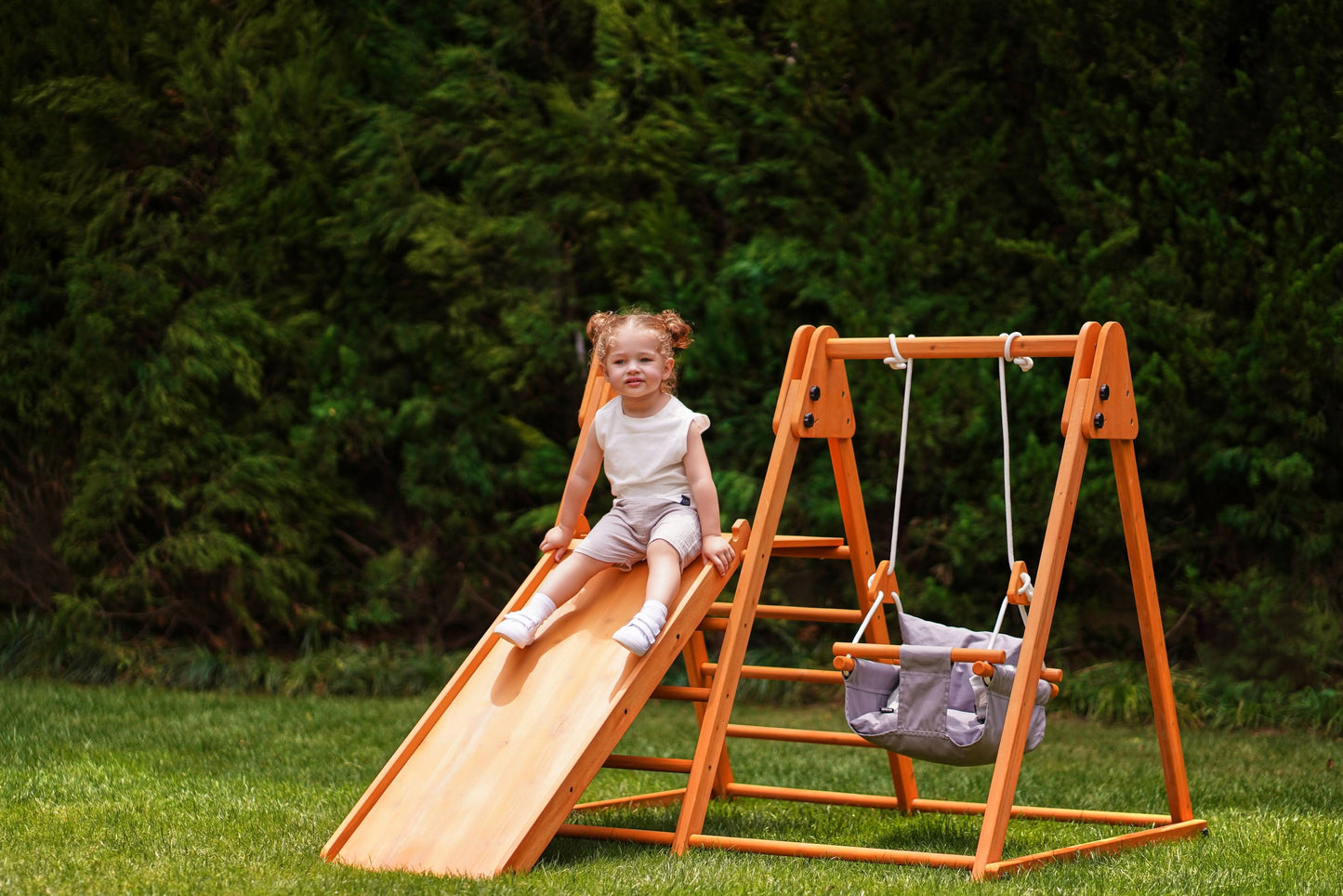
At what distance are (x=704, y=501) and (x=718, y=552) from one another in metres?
0.17

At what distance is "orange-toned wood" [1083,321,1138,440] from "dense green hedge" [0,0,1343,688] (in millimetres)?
2886

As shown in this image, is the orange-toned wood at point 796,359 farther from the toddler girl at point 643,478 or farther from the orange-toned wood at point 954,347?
the toddler girl at point 643,478

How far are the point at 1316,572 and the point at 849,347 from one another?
146 inches

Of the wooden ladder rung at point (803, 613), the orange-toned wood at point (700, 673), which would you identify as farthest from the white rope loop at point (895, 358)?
the orange-toned wood at point (700, 673)

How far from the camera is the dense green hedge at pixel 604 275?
6.97 m

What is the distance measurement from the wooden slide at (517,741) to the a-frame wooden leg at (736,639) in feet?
0.42

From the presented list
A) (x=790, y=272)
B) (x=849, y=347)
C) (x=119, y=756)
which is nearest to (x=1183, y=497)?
(x=790, y=272)

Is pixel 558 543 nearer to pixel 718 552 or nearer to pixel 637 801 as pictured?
pixel 718 552

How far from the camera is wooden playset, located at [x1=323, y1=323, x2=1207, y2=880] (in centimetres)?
377

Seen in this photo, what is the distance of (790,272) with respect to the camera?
25.2 feet

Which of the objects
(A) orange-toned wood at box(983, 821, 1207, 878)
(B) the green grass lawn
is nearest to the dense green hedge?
(B) the green grass lawn

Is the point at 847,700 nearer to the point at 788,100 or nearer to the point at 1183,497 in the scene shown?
the point at 1183,497

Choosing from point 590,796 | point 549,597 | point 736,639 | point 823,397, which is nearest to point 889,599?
point 736,639

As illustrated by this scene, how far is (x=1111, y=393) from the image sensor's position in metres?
4.08
